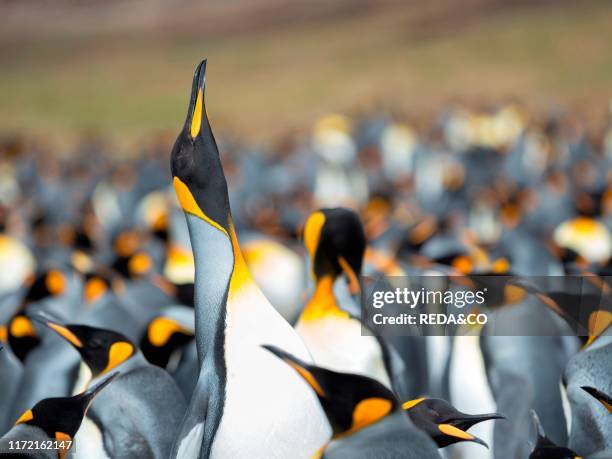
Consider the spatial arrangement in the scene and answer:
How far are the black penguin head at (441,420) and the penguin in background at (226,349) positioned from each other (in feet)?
0.60

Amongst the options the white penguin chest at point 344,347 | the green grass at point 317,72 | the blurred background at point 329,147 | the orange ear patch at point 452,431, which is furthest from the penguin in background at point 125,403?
the green grass at point 317,72

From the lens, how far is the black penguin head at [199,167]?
1.89m

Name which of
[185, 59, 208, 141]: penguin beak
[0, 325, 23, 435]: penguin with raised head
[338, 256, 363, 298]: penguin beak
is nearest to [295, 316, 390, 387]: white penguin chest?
[338, 256, 363, 298]: penguin beak

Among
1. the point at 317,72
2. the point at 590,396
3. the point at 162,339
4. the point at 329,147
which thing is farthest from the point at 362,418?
the point at 317,72

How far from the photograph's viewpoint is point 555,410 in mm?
2402

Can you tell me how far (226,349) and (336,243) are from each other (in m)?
0.65

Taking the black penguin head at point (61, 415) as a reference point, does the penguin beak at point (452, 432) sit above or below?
below

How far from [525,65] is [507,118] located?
17.8ft

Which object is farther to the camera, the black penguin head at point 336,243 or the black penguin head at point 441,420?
the black penguin head at point 336,243

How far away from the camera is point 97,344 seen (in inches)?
84.5

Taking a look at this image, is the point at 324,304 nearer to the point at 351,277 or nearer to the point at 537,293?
the point at 351,277

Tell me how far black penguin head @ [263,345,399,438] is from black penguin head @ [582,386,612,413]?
0.45 meters

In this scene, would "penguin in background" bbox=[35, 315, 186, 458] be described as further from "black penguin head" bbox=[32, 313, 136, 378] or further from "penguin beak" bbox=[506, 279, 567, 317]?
"penguin beak" bbox=[506, 279, 567, 317]

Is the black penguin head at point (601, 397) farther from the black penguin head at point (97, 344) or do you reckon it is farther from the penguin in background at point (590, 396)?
the black penguin head at point (97, 344)
